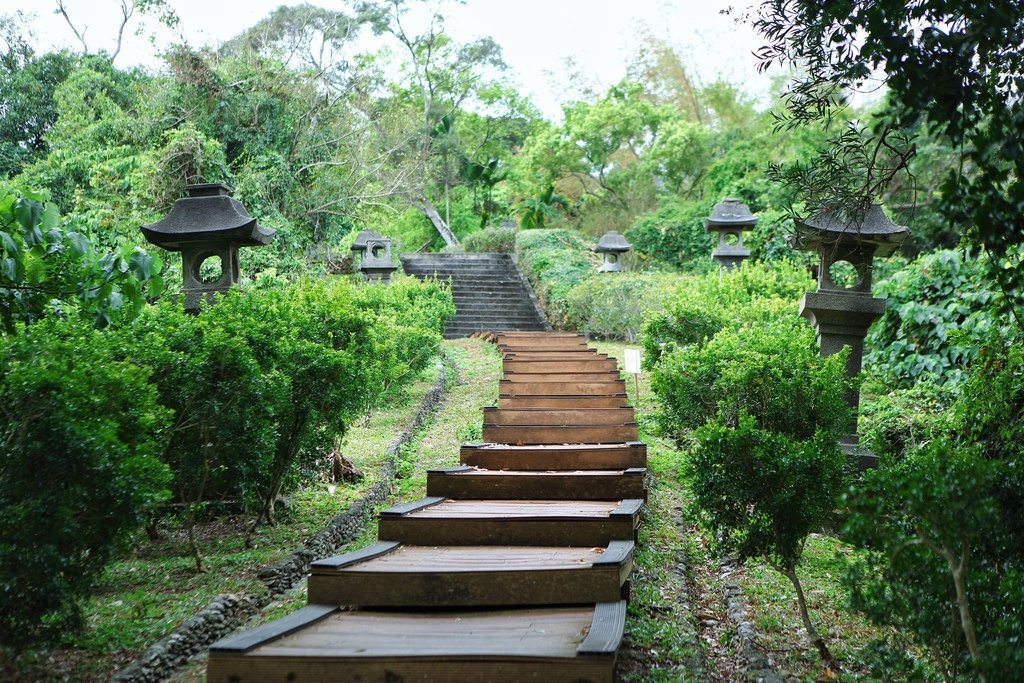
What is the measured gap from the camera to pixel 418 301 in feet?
51.5

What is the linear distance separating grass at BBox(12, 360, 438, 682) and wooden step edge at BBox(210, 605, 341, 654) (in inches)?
47.4

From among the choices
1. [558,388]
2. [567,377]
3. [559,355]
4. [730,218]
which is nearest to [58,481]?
[558,388]

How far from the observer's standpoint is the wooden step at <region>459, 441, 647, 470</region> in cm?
723

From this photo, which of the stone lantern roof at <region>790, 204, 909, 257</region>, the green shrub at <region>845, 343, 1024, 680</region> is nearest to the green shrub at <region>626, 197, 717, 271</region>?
the stone lantern roof at <region>790, 204, 909, 257</region>

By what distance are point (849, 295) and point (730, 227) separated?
8793mm

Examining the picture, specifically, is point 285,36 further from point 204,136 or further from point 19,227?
point 19,227

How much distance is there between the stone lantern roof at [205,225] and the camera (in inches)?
350

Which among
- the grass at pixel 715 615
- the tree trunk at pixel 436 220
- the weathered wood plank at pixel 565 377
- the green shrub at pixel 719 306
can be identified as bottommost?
the grass at pixel 715 615

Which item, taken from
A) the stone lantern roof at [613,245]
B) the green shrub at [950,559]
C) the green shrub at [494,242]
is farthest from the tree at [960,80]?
the green shrub at [494,242]

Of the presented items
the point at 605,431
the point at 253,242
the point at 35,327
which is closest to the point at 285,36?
the point at 253,242

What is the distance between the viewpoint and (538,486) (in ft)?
21.2

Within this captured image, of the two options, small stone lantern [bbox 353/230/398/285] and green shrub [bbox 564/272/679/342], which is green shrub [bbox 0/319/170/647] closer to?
green shrub [bbox 564/272/679/342]

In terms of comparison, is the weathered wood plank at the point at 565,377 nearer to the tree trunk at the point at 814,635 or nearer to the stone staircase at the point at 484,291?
the tree trunk at the point at 814,635

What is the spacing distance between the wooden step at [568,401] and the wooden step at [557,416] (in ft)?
1.67
